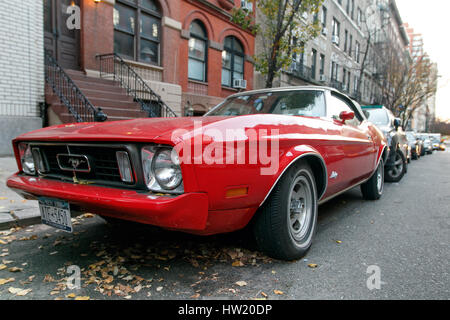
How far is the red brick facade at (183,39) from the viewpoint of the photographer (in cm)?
949

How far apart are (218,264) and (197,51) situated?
12071 mm

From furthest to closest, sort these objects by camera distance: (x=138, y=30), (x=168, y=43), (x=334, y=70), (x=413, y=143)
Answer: (x=334, y=70) < (x=413, y=143) < (x=168, y=43) < (x=138, y=30)

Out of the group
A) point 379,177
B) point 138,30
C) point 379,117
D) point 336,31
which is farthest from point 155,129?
point 336,31

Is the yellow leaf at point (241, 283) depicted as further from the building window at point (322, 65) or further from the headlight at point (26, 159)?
the building window at point (322, 65)

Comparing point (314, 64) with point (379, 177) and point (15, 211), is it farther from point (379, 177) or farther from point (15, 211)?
point (15, 211)

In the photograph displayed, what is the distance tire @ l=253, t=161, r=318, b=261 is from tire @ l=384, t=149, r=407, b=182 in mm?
5437

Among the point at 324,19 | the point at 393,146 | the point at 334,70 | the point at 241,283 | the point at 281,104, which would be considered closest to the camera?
→ the point at 241,283

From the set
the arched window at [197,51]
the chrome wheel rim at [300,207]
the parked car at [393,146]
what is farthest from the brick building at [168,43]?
the chrome wheel rim at [300,207]

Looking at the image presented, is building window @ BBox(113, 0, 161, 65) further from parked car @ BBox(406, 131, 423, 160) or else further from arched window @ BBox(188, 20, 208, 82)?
parked car @ BBox(406, 131, 423, 160)

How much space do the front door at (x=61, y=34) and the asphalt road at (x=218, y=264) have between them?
278 inches

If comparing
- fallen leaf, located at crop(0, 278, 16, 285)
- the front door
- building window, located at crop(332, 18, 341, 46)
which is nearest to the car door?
fallen leaf, located at crop(0, 278, 16, 285)

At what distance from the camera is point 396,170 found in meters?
7.67

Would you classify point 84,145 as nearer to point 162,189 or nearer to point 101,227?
point 162,189

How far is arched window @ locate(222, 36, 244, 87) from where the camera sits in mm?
15172
